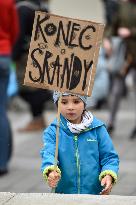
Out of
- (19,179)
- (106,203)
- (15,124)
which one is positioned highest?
(106,203)

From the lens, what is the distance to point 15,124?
1050cm

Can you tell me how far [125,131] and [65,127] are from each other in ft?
16.1

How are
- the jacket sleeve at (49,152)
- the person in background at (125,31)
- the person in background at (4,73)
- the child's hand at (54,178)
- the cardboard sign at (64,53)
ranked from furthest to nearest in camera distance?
the person in background at (125,31), the person in background at (4,73), the cardboard sign at (64,53), the jacket sleeve at (49,152), the child's hand at (54,178)

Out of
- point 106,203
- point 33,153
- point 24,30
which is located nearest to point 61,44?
point 106,203

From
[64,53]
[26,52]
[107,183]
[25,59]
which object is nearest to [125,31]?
[26,52]

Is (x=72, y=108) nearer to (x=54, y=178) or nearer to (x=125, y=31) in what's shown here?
(x=54, y=178)

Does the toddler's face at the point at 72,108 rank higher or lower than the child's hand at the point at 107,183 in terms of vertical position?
higher

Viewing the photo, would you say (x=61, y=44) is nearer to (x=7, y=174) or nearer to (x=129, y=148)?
(x=7, y=174)

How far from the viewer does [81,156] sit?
4.98 meters

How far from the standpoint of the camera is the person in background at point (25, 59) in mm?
9336

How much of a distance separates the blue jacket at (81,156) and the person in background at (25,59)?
430cm

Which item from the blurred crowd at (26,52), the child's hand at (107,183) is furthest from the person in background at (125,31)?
the child's hand at (107,183)

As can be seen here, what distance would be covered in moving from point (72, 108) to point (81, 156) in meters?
0.28

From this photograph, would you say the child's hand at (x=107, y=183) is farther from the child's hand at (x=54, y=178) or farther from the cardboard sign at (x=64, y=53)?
the cardboard sign at (x=64, y=53)
